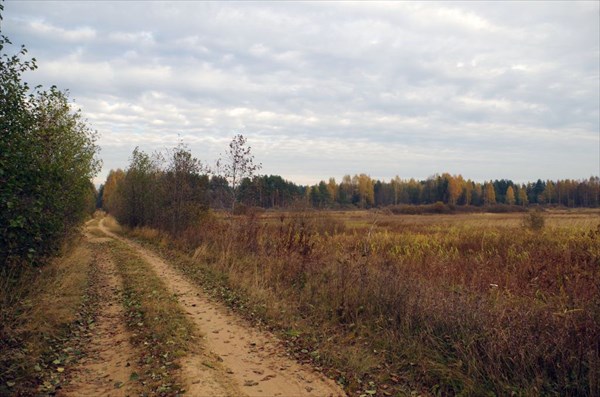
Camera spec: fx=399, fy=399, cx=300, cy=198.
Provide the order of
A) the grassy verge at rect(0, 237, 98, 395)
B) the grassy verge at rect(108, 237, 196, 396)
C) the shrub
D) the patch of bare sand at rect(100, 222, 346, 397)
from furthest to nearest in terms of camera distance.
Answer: the shrub, the grassy verge at rect(108, 237, 196, 396), the patch of bare sand at rect(100, 222, 346, 397), the grassy verge at rect(0, 237, 98, 395)

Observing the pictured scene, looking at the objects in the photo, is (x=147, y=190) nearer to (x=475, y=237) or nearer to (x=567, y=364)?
(x=475, y=237)

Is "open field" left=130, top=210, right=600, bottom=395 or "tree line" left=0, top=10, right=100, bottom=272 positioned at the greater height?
"tree line" left=0, top=10, right=100, bottom=272

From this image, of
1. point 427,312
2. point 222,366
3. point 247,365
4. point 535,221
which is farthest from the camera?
point 535,221

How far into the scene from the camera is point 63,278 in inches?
442

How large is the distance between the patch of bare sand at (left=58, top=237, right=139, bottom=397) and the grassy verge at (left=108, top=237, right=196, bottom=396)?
0.18m

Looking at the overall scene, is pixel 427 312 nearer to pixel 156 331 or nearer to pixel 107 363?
pixel 156 331

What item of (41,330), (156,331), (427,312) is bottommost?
(156,331)

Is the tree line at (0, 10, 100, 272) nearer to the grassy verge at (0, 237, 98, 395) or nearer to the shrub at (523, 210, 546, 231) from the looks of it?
the grassy verge at (0, 237, 98, 395)

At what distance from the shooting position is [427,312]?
778 cm

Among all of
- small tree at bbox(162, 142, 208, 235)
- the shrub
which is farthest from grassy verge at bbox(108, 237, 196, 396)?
the shrub

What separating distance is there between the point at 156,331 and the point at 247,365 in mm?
2310

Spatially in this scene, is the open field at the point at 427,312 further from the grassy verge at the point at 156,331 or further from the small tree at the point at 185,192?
the small tree at the point at 185,192

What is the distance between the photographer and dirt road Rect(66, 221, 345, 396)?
5652 millimetres

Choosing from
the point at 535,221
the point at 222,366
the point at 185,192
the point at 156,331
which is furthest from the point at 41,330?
the point at 535,221
